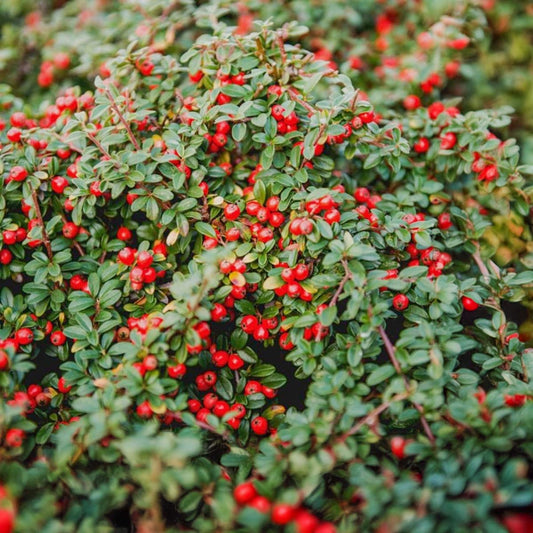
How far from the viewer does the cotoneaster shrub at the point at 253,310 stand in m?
1.54

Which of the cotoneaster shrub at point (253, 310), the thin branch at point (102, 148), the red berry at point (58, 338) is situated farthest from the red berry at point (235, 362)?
the thin branch at point (102, 148)

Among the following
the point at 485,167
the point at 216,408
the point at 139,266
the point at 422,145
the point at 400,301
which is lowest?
the point at 216,408

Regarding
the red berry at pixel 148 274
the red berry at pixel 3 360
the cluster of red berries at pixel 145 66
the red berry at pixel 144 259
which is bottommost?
the red berry at pixel 148 274

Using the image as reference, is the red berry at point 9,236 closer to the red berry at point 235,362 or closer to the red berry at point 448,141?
the red berry at point 235,362

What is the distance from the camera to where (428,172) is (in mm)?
2506

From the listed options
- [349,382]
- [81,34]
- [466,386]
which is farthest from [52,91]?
[466,386]

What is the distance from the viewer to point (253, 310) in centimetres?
202

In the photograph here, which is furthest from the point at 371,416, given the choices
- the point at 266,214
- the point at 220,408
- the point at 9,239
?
the point at 9,239

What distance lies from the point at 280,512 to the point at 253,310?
0.81m

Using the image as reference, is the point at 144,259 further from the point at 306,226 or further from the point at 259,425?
the point at 259,425

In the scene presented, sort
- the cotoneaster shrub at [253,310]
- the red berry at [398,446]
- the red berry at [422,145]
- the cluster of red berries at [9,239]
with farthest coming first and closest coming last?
the red berry at [422,145] → the cluster of red berries at [9,239] → the red berry at [398,446] → the cotoneaster shrub at [253,310]

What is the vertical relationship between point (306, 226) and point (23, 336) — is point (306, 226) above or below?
above

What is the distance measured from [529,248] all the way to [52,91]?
2.93 metres

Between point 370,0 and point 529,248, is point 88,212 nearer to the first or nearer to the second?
point 529,248
